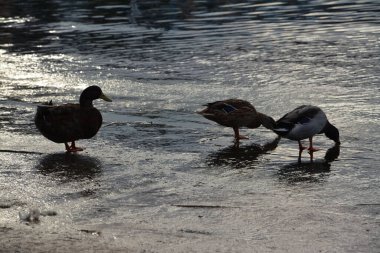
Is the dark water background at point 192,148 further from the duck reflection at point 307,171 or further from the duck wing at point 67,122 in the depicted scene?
the duck wing at point 67,122

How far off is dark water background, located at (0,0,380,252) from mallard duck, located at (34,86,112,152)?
0.22 m

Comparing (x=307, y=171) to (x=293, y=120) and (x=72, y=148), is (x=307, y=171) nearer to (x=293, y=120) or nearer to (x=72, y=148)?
(x=293, y=120)

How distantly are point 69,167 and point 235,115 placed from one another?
2338 millimetres

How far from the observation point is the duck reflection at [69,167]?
9273mm

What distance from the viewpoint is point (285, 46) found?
19.5 metres

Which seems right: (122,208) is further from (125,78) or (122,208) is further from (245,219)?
(125,78)

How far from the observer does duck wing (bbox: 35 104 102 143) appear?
411 inches

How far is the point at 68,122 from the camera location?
10.4 m

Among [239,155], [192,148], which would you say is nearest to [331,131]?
[239,155]

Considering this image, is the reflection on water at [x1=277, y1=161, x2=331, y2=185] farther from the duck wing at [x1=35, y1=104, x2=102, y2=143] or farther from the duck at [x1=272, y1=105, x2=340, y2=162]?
the duck wing at [x1=35, y1=104, x2=102, y2=143]

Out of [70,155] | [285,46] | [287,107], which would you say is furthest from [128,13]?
[70,155]

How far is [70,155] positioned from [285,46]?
10.0m

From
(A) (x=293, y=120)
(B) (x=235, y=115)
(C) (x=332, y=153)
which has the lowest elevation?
(C) (x=332, y=153)

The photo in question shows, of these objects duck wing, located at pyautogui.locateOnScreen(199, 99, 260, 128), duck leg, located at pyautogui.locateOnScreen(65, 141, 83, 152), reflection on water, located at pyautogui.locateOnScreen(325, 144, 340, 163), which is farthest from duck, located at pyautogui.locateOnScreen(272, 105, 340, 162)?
duck leg, located at pyautogui.locateOnScreen(65, 141, 83, 152)
